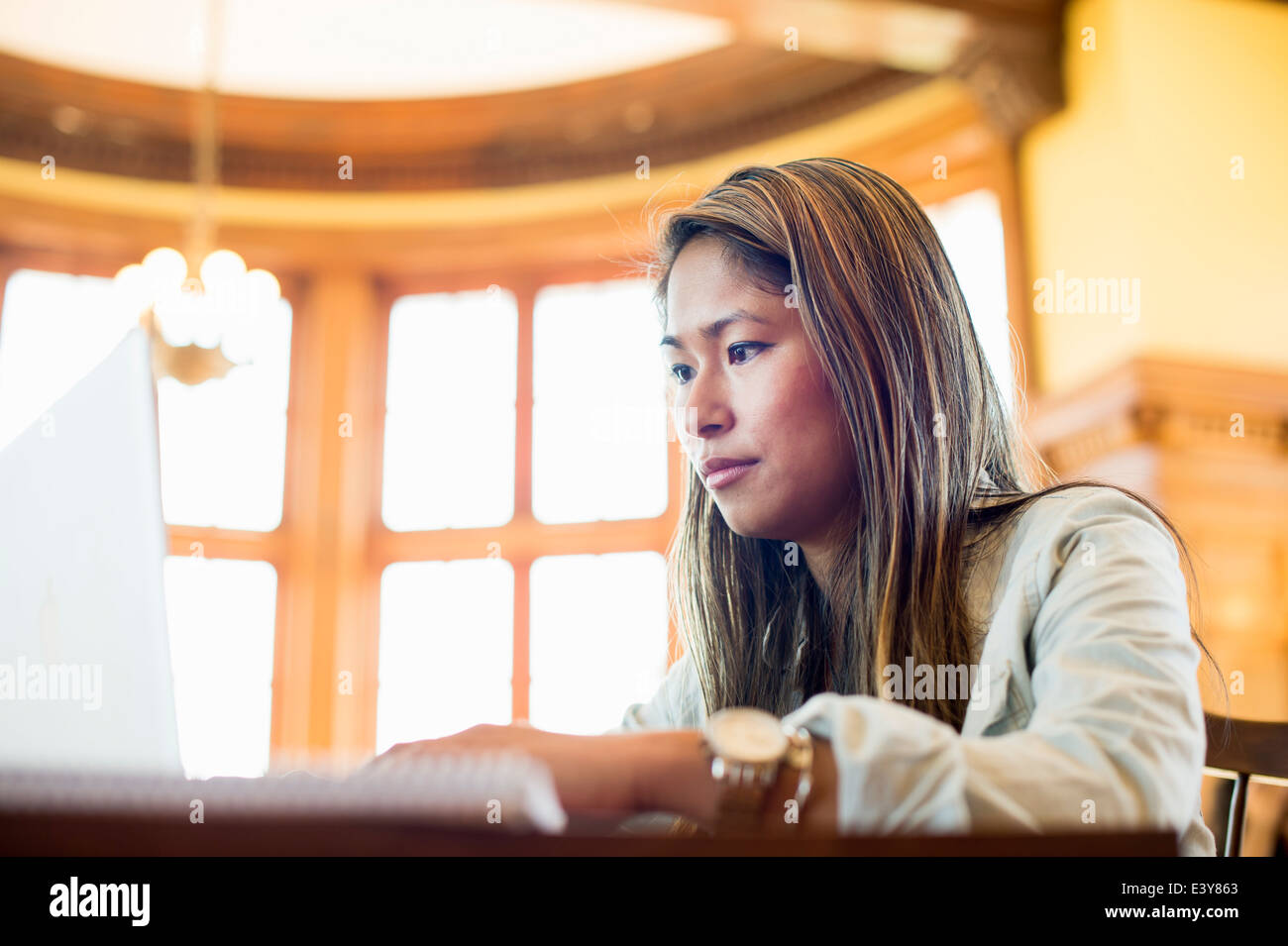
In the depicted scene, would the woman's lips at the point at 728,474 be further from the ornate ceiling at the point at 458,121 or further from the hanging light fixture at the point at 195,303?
the ornate ceiling at the point at 458,121

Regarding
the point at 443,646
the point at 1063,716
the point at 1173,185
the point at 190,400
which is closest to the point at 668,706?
the point at 1063,716

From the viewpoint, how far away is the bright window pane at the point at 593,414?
6.70 metres

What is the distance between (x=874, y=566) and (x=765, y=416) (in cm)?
21

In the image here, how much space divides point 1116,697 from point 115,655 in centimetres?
73

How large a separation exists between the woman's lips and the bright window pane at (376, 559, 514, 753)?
5.17m

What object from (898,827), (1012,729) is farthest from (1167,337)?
(898,827)

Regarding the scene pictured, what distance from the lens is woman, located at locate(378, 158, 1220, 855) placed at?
2.49ft

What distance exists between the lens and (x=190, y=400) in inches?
260

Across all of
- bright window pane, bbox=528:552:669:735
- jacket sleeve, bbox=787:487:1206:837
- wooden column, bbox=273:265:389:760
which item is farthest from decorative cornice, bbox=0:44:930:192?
jacket sleeve, bbox=787:487:1206:837

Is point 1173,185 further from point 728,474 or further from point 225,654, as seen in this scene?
point 225,654

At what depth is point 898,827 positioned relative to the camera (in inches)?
27.8

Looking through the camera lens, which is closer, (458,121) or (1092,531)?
(1092,531)

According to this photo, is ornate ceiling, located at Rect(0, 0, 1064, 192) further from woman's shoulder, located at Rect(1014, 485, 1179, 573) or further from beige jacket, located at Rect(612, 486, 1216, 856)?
beige jacket, located at Rect(612, 486, 1216, 856)
